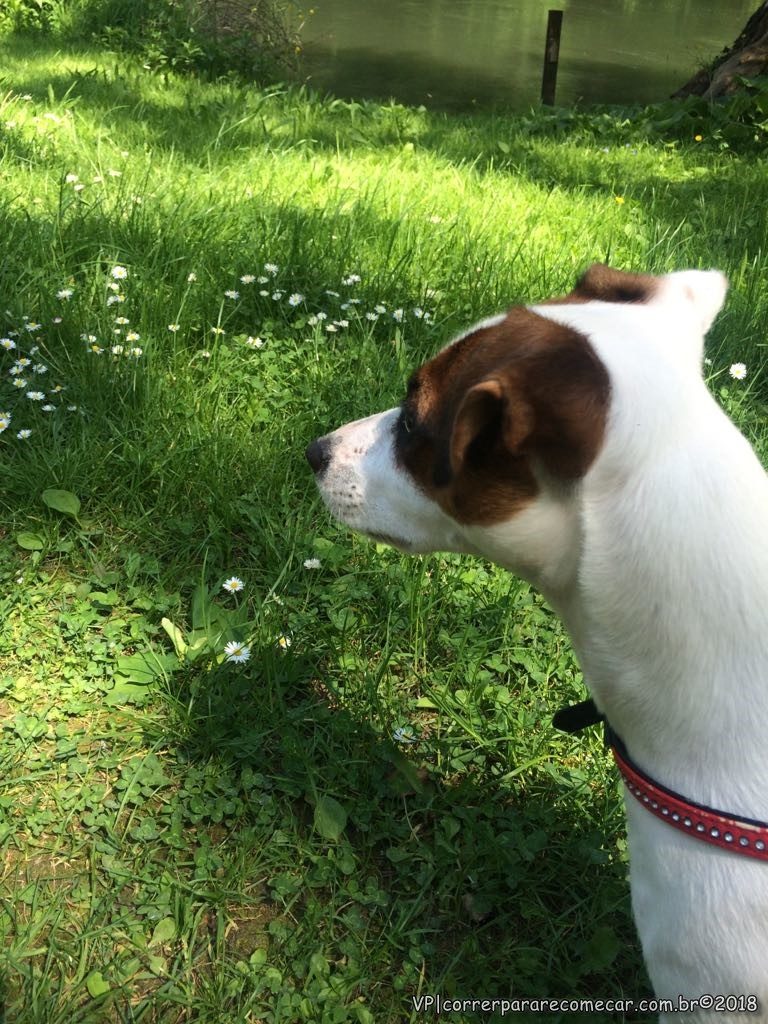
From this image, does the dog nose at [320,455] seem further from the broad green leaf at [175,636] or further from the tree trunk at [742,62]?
the tree trunk at [742,62]

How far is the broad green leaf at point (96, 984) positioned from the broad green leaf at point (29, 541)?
126 centimetres

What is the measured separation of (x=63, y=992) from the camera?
5.69 ft

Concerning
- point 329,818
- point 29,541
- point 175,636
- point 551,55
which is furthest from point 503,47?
point 329,818

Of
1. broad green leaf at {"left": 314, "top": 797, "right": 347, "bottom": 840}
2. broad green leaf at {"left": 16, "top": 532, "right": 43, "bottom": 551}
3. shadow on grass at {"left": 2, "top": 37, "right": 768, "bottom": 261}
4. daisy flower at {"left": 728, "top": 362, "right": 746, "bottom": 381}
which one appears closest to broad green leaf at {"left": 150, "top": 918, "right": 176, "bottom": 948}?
broad green leaf at {"left": 314, "top": 797, "right": 347, "bottom": 840}

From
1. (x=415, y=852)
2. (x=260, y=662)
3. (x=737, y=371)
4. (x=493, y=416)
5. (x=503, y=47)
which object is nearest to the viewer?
(x=493, y=416)

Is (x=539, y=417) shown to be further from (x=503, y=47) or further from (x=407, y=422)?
(x=503, y=47)

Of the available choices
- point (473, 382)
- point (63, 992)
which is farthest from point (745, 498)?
point (63, 992)

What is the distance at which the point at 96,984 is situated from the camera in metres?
1.74

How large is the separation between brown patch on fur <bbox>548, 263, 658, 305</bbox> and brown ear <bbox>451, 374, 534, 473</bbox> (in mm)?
394

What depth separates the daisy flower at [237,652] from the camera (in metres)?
2.26

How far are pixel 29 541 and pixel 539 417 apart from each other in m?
1.82

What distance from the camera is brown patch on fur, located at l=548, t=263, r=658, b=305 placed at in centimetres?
165

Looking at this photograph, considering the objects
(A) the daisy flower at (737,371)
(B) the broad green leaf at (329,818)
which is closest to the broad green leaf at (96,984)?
(B) the broad green leaf at (329,818)

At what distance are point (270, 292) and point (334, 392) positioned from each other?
74 centimetres
